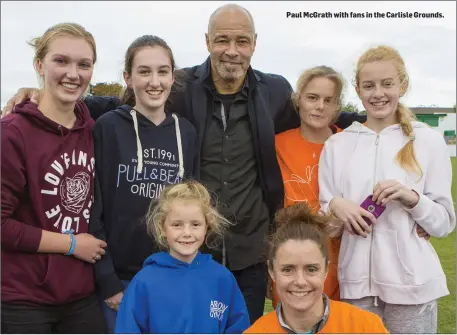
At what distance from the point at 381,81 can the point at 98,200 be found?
75.2 inches

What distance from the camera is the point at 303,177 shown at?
359 centimetres

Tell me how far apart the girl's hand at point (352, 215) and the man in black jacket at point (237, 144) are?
548 millimetres

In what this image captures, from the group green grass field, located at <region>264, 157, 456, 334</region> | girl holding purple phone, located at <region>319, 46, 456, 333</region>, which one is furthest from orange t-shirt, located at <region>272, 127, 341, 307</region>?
green grass field, located at <region>264, 157, 456, 334</region>

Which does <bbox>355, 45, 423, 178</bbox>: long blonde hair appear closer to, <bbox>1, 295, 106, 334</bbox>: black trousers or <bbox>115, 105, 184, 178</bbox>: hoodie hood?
<bbox>115, 105, 184, 178</bbox>: hoodie hood

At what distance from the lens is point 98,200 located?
10.3 ft

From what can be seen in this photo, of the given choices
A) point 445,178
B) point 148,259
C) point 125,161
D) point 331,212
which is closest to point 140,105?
point 125,161

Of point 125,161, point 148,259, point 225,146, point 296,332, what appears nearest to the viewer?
point 296,332

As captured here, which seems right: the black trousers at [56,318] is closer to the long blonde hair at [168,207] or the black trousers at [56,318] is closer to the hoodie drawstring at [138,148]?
the long blonde hair at [168,207]

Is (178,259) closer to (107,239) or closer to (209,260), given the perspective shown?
(209,260)

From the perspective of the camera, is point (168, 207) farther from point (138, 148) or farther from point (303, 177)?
point (303, 177)

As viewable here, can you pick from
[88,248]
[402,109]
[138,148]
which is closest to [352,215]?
[402,109]

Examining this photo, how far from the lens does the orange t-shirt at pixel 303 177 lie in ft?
11.5

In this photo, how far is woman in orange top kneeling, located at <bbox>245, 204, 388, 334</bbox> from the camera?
2.66 meters

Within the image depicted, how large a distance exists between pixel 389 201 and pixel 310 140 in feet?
2.59
